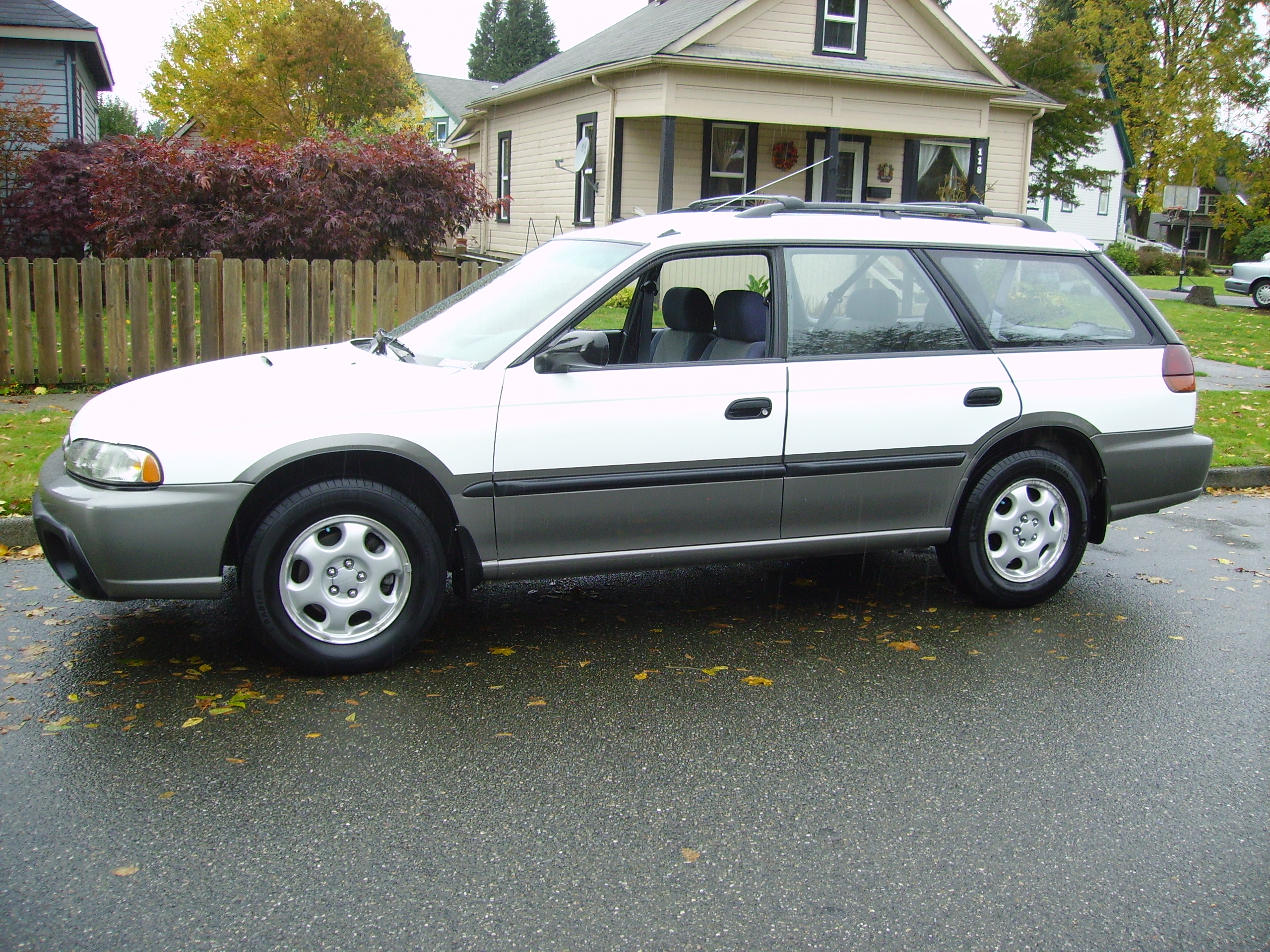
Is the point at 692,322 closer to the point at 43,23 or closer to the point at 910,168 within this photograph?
the point at 910,168

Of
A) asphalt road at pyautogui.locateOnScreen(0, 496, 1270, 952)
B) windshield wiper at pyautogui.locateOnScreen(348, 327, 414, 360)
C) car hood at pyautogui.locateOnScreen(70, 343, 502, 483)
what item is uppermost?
windshield wiper at pyautogui.locateOnScreen(348, 327, 414, 360)

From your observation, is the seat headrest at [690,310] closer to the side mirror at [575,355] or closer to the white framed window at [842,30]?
the side mirror at [575,355]

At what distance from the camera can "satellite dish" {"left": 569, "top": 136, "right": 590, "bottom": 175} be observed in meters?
21.5

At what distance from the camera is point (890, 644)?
509 cm

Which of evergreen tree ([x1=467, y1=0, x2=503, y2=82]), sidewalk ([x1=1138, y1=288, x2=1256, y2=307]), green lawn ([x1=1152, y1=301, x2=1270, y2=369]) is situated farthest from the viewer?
evergreen tree ([x1=467, y1=0, x2=503, y2=82])

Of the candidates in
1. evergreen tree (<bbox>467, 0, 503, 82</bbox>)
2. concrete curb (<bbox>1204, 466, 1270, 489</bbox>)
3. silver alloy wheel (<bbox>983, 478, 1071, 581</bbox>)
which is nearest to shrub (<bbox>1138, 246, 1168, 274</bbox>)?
concrete curb (<bbox>1204, 466, 1270, 489</bbox>)

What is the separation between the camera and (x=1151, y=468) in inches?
223

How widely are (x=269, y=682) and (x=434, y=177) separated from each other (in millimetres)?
10493

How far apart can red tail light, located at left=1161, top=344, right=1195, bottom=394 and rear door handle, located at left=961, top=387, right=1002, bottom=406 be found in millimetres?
1017

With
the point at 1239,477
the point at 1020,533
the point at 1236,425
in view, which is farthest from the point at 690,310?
the point at 1236,425

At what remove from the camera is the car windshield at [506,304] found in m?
4.84

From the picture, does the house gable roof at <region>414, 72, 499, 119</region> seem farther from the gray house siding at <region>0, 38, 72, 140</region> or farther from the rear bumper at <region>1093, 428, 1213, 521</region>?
the rear bumper at <region>1093, 428, 1213, 521</region>

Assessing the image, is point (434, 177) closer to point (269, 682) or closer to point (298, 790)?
point (269, 682)

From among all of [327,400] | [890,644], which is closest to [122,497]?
[327,400]
